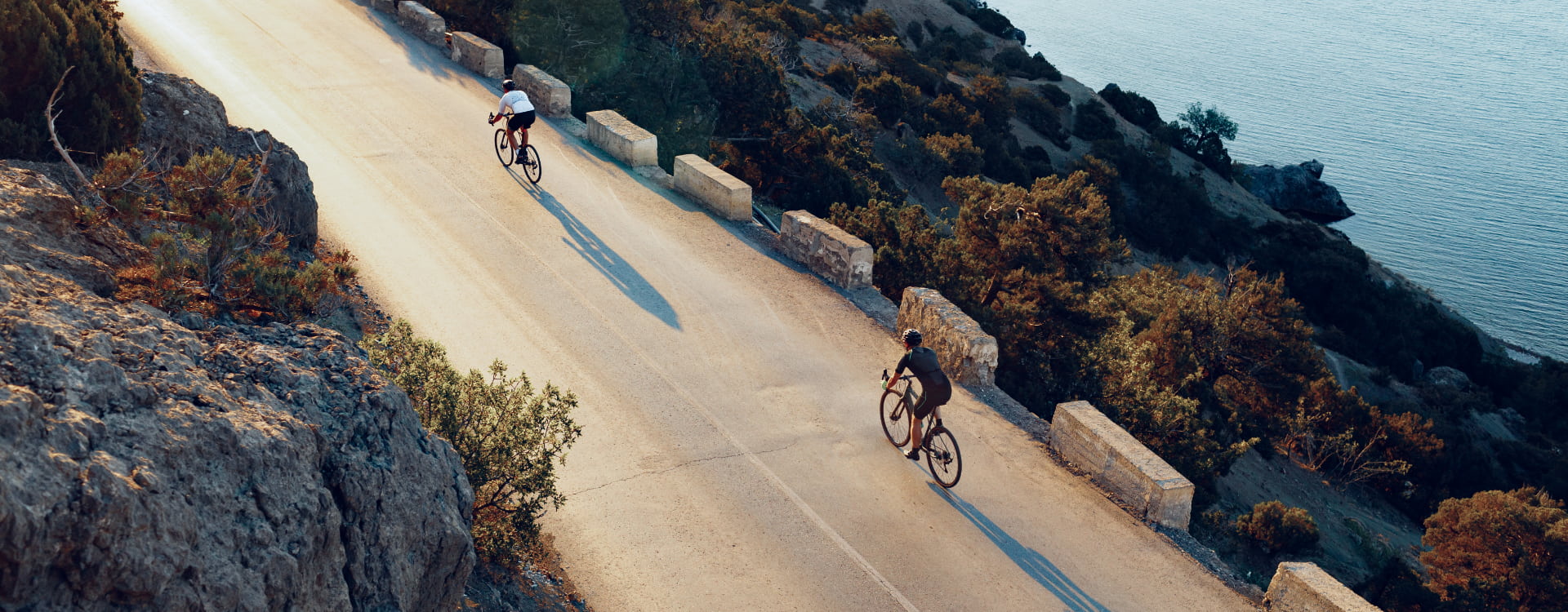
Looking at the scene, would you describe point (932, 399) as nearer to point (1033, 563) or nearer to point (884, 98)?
point (1033, 563)

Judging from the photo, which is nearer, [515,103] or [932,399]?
[932,399]

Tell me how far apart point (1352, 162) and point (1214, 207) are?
1826 centimetres

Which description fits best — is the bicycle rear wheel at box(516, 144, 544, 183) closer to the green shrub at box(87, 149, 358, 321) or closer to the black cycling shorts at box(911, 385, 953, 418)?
the green shrub at box(87, 149, 358, 321)

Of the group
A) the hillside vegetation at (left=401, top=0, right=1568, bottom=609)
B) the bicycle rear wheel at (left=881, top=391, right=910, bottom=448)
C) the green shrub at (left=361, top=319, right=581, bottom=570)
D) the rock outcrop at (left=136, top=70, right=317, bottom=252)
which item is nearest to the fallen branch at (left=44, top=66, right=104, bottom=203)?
the rock outcrop at (left=136, top=70, right=317, bottom=252)

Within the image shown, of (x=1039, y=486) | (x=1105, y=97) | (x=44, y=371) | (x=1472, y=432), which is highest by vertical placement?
(x=1105, y=97)

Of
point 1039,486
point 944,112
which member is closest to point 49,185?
point 1039,486

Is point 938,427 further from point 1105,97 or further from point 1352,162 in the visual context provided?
point 1352,162

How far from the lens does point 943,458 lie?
9234 mm

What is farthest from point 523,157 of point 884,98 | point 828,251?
point 884,98

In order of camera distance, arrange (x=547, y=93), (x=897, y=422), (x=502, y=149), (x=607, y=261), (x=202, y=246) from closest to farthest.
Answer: (x=202, y=246) < (x=897, y=422) < (x=607, y=261) < (x=502, y=149) < (x=547, y=93)

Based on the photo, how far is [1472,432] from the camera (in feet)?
95.3

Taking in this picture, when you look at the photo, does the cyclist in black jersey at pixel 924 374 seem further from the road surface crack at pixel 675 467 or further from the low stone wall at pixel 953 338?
the low stone wall at pixel 953 338

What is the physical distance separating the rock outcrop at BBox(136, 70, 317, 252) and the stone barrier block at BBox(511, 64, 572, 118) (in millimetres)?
6718

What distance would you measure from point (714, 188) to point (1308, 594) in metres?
9.35
